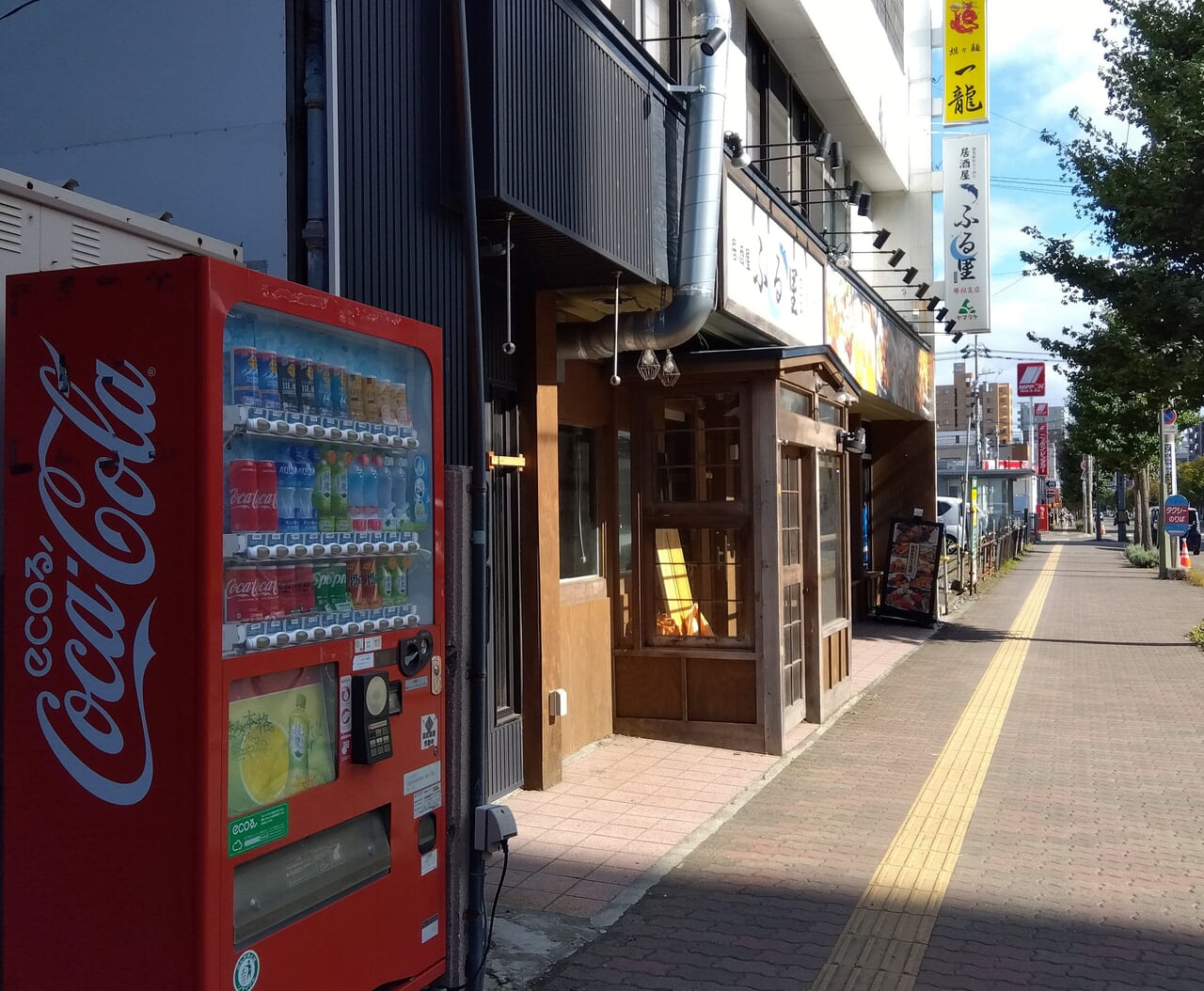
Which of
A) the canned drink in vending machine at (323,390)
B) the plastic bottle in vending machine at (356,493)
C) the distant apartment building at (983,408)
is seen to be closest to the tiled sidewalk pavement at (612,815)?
the plastic bottle in vending machine at (356,493)

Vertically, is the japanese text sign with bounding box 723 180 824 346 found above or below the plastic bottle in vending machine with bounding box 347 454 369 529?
above

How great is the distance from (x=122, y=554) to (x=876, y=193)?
19274 millimetres

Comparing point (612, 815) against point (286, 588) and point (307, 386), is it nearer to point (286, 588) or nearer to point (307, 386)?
point (286, 588)

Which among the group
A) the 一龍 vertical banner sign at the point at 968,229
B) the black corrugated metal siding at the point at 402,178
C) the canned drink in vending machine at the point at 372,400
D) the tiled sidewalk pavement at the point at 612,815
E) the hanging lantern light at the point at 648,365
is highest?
the 一龍 vertical banner sign at the point at 968,229

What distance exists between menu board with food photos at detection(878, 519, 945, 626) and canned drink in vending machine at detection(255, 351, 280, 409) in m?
16.2

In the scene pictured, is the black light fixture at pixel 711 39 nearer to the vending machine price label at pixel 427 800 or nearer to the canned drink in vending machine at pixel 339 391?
the canned drink in vending machine at pixel 339 391

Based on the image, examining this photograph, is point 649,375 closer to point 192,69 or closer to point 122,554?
point 192,69

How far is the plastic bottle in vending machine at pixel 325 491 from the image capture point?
3.65 metres

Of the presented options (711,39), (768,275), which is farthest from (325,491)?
(768,275)

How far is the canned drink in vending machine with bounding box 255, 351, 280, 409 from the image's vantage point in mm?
3408

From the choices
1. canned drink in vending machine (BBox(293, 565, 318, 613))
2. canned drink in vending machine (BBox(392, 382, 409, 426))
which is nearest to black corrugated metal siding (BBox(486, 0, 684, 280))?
canned drink in vending machine (BBox(392, 382, 409, 426))

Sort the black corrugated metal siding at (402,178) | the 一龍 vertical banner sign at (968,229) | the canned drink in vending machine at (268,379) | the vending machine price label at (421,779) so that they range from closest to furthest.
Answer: the canned drink in vending machine at (268,379) → the vending machine price label at (421,779) → the black corrugated metal siding at (402,178) → the 一龍 vertical banner sign at (968,229)

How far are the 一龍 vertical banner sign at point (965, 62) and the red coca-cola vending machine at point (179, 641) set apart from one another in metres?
17.9

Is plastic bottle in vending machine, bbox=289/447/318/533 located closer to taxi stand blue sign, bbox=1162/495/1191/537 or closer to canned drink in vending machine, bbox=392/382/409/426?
canned drink in vending machine, bbox=392/382/409/426
